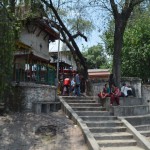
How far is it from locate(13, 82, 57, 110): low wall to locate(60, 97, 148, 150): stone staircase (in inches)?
48.7

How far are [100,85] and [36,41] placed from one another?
8.24 metres

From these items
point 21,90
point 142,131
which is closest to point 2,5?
point 21,90

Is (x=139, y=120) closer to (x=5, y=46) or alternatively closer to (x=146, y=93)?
(x=146, y=93)

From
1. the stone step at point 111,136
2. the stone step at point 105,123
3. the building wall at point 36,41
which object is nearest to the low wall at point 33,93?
the stone step at point 105,123

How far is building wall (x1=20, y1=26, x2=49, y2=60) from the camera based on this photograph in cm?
2673

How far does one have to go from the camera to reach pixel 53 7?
22047mm

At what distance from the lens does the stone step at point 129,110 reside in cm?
1753

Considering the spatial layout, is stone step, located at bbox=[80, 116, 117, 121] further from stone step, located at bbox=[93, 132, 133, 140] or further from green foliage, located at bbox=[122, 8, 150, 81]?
green foliage, located at bbox=[122, 8, 150, 81]

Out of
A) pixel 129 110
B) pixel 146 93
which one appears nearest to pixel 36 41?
pixel 146 93

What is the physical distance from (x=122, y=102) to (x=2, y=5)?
8867 millimetres

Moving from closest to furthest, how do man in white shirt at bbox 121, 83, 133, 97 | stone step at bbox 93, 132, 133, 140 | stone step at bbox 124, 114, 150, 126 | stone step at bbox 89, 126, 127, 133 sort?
stone step at bbox 93, 132, 133, 140 → stone step at bbox 89, 126, 127, 133 → stone step at bbox 124, 114, 150, 126 → man in white shirt at bbox 121, 83, 133, 97

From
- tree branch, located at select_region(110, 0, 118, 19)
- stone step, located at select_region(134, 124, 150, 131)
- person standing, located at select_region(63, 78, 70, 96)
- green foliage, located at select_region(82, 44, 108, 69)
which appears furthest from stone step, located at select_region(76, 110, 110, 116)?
green foliage, located at select_region(82, 44, 108, 69)

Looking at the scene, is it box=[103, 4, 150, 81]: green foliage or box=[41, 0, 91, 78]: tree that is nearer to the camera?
box=[41, 0, 91, 78]: tree

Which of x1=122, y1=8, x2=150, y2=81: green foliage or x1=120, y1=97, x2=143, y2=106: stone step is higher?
x1=122, y1=8, x2=150, y2=81: green foliage
